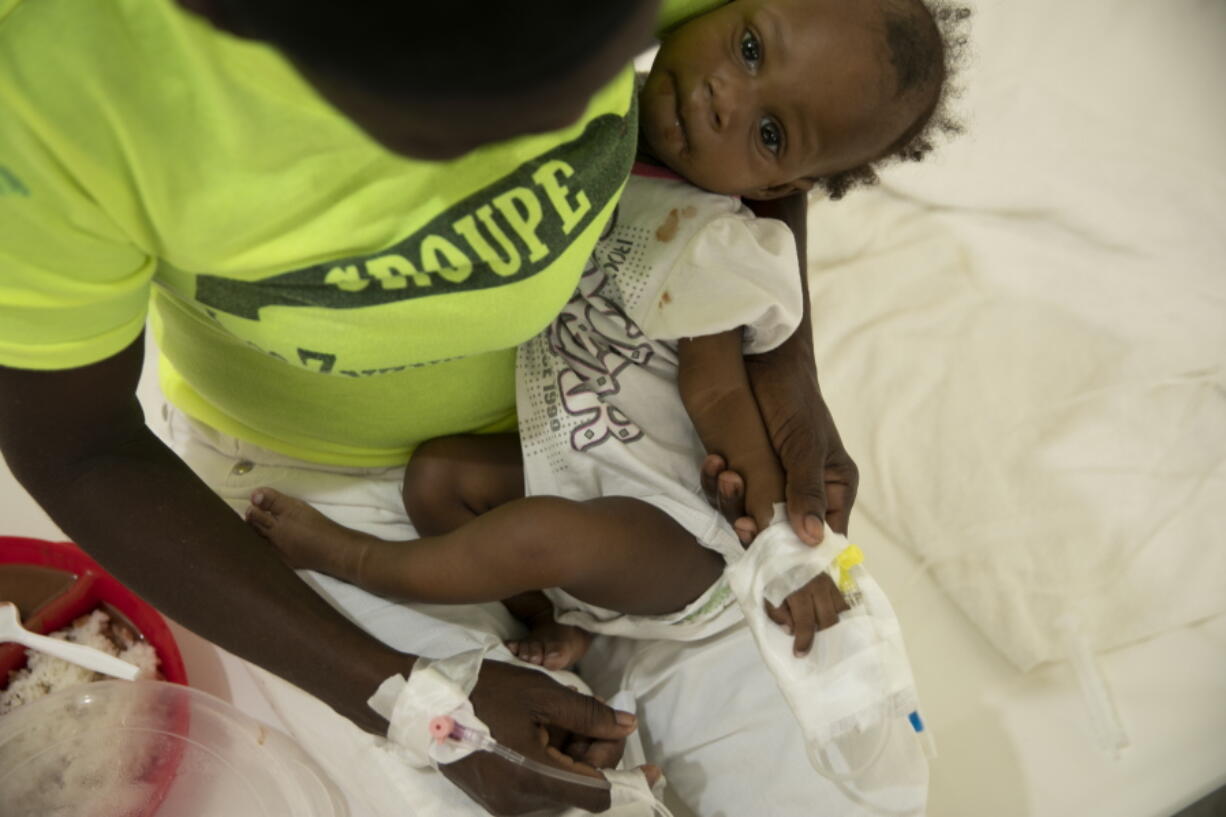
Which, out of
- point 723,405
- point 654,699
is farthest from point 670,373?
point 654,699

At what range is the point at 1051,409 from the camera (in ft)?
4.29

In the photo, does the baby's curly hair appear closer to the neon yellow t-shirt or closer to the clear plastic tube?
the neon yellow t-shirt

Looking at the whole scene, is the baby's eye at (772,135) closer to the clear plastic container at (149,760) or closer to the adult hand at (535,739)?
the adult hand at (535,739)

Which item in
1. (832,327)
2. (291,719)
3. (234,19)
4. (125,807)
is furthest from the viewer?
(832,327)

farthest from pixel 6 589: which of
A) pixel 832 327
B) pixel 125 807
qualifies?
pixel 832 327

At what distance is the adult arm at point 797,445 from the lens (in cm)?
89

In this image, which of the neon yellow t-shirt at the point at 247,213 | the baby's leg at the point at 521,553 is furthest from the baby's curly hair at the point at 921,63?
the baby's leg at the point at 521,553

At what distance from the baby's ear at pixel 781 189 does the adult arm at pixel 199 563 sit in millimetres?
522

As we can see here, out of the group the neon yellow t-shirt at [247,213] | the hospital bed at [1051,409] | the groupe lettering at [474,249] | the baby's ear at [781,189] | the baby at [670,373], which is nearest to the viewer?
the neon yellow t-shirt at [247,213]

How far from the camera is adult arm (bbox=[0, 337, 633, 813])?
64cm

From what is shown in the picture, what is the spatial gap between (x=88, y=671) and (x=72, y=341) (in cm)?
50

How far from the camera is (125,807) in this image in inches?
33.3

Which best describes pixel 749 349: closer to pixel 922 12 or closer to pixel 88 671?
pixel 922 12

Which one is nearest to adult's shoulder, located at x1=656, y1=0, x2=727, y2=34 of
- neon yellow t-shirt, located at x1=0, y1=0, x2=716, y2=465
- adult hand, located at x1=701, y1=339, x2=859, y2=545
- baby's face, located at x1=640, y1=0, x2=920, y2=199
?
baby's face, located at x1=640, y1=0, x2=920, y2=199
